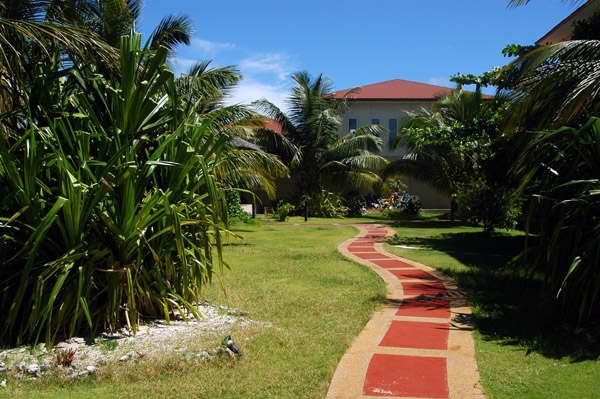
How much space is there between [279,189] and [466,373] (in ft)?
89.1

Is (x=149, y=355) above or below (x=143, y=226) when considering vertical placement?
below

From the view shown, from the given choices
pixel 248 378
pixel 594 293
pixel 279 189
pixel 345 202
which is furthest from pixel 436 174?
pixel 248 378

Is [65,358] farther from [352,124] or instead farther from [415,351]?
[352,124]

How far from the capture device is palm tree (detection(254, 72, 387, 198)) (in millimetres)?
25297

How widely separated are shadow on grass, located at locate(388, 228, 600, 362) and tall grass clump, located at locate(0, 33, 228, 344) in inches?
132

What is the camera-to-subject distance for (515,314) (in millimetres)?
6230

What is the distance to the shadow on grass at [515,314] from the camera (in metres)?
4.95

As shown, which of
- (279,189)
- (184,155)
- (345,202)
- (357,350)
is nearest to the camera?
(357,350)

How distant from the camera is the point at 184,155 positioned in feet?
17.4

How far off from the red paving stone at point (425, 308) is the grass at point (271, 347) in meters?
0.39

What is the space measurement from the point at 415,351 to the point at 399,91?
30.4 meters

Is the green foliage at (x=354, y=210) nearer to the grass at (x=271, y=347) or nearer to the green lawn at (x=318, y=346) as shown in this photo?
the green lawn at (x=318, y=346)

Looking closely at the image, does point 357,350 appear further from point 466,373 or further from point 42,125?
point 42,125

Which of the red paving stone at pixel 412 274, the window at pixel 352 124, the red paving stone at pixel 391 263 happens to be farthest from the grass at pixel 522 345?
the window at pixel 352 124
